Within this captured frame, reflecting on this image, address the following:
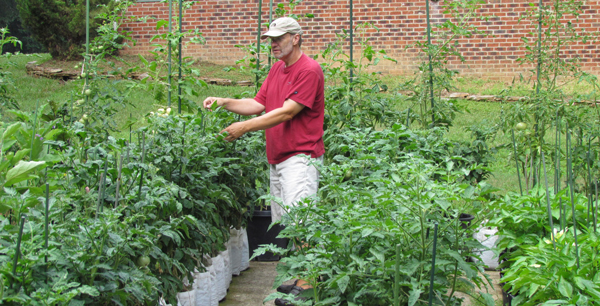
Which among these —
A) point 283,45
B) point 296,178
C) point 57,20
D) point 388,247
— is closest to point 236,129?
point 296,178

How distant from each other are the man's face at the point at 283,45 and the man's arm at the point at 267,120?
0.99 ft

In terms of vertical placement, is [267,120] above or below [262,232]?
above

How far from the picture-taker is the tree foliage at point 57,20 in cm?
995

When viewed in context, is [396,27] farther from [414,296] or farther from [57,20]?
[414,296]

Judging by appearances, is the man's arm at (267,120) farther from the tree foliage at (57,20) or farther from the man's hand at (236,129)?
the tree foliage at (57,20)

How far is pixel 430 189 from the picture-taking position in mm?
1911

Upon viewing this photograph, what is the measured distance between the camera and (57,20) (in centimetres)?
1010

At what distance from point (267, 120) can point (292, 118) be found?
20cm

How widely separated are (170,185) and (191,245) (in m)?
0.56

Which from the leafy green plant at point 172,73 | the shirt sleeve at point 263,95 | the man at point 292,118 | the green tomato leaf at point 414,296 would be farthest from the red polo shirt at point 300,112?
the green tomato leaf at point 414,296

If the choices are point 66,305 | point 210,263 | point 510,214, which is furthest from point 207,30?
point 66,305

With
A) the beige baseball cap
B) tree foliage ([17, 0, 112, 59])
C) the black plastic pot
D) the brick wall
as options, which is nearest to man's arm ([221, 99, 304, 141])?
the beige baseball cap

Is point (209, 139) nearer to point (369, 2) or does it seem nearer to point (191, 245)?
point (191, 245)

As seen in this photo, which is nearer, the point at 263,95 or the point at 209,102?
the point at 209,102
